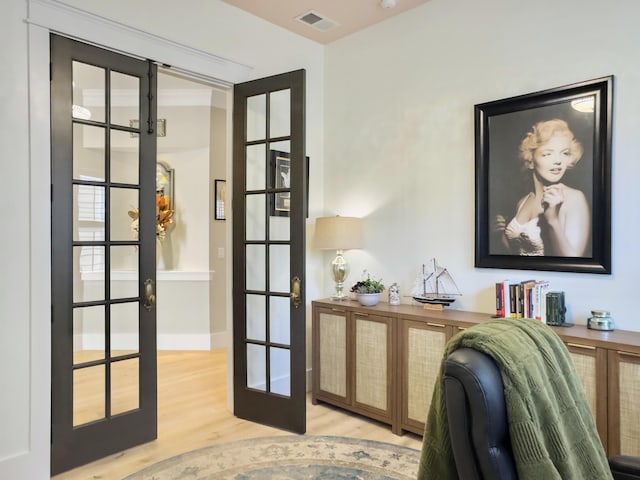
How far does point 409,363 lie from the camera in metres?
2.96

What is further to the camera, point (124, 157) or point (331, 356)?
point (331, 356)

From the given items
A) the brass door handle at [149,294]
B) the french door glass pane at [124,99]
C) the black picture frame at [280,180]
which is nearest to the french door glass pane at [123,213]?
the brass door handle at [149,294]

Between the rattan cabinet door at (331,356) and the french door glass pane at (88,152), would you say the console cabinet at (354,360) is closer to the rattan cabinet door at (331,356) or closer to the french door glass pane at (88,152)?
the rattan cabinet door at (331,356)

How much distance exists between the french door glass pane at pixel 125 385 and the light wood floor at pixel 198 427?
0.89 ft

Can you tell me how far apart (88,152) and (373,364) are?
2.26 meters

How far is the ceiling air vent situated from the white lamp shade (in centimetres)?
155

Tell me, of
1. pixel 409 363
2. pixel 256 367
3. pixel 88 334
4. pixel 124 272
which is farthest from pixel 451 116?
pixel 88 334

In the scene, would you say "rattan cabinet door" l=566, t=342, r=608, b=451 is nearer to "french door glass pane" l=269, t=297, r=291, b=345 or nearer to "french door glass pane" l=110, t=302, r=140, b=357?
"french door glass pane" l=269, t=297, r=291, b=345

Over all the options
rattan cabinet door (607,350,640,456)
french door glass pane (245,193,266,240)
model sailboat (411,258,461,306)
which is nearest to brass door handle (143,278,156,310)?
french door glass pane (245,193,266,240)

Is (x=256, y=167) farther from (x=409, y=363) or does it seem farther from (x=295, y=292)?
(x=409, y=363)

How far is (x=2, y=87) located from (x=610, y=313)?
3395mm

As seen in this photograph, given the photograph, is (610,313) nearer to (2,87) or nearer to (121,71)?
(121,71)

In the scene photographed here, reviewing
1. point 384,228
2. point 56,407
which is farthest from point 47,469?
point 384,228

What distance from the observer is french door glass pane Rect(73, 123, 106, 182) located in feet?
8.56
